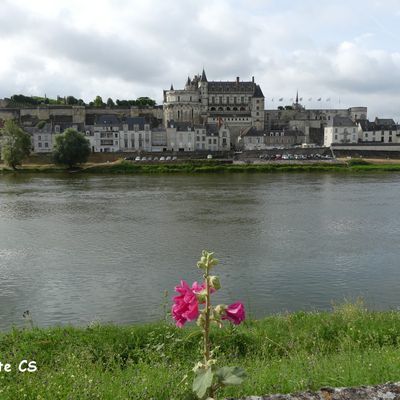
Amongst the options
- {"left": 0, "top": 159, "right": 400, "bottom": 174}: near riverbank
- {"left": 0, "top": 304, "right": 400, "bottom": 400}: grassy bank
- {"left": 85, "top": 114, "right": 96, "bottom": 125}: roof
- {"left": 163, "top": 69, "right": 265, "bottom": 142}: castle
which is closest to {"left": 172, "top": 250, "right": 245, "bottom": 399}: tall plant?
{"left": 0, "top": 304, "right": 400, "bottom": 400}: grassy bank

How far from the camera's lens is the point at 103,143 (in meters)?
64.3

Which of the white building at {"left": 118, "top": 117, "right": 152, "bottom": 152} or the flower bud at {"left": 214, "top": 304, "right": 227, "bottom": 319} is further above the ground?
the white building at {"left": 118, "top": 117, "right": 152, "bottom": 152}

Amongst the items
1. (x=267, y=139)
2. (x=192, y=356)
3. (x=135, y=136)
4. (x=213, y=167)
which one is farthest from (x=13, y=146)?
(x=192, y=356)

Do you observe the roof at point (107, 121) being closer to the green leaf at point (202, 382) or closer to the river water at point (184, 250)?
the river water at point (184, 250)

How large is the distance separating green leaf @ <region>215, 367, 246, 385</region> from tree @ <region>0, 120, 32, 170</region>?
165 ft

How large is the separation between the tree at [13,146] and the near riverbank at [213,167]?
1154 millimetres

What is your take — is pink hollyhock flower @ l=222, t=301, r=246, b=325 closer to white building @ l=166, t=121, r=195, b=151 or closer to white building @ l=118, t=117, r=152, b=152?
white building @ l=118, t=117, r=152, b=152

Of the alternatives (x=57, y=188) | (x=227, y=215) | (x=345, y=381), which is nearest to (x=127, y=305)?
(x=345, y=381)

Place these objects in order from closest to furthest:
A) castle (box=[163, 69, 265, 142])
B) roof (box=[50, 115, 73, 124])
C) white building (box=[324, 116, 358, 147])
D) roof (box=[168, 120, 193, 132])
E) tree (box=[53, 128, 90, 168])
Answer: tree (box=[53, 128, 90, 168]) → roof (box=[168, 120, 193, 132]) → white building (box=[324, 116, 358, 147]) → roof (box=[50, 115, 73, 124]) → castle (box=[163, 69, 265, 142])

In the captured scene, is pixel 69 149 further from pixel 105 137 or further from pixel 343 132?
pixel 343 132

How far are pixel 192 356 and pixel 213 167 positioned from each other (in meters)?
45.9

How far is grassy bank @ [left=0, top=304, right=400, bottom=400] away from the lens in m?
4.19

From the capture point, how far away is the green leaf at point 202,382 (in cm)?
275

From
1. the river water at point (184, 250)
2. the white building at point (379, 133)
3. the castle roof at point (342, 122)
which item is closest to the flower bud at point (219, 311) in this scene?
the river water at point (184, 250)
